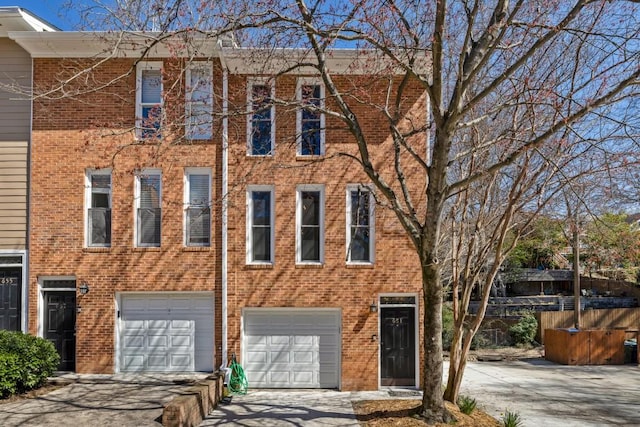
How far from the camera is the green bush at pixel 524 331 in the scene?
22.7m

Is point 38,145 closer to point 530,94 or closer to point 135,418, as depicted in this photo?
point 135,418

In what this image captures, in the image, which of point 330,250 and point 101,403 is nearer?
point 101,403

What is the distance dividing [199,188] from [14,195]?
4555 mm

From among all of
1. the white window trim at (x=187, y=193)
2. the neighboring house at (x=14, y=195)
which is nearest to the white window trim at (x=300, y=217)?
the white window trim at (x=187, y=193)

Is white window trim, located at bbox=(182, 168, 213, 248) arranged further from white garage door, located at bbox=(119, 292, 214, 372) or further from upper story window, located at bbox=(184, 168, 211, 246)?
white garage door, located at bbox=(119, 292, 214, 372)

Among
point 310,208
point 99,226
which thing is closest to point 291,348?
point 310,208

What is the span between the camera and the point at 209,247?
1353 centimetres

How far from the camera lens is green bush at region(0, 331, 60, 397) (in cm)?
1096

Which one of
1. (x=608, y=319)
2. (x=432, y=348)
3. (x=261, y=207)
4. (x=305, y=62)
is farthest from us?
(x=608, y=319)

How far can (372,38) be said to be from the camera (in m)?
9.04

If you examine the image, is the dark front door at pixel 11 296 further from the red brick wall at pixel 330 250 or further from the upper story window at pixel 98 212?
the red brick wall at pixel 330 250

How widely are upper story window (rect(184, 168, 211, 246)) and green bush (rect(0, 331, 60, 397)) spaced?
3.94 m

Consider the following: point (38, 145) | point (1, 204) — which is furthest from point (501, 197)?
point (1, 204)

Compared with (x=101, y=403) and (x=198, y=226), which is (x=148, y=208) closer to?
(x=198, y=226)
